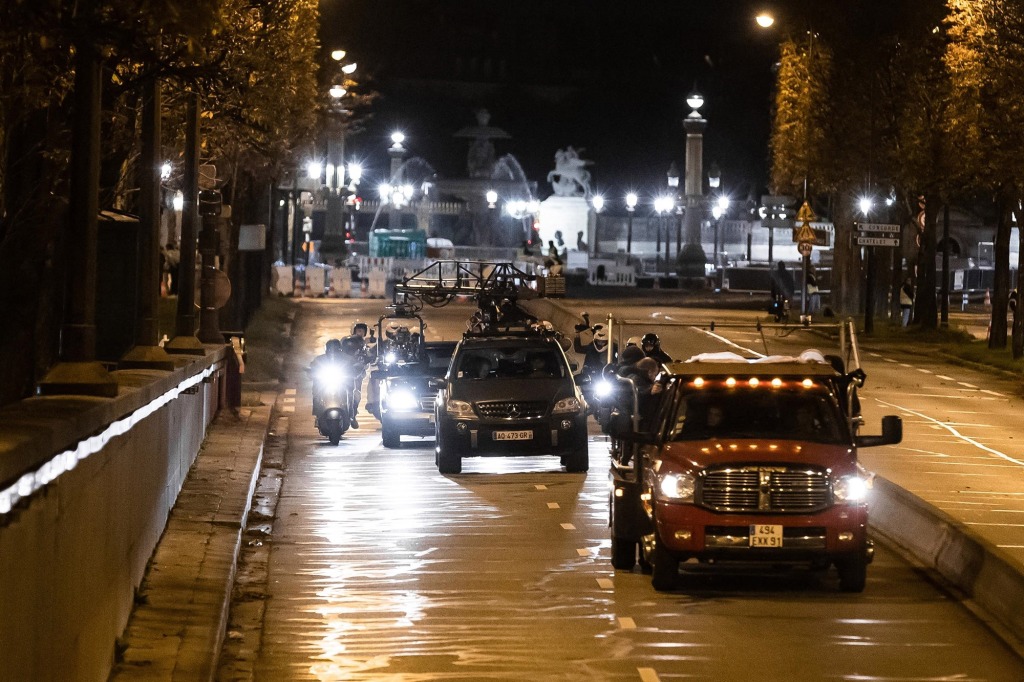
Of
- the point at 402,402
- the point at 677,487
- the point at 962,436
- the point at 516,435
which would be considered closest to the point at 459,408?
the point at 516,435

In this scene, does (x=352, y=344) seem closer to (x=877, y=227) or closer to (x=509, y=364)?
(x=509, y=364)

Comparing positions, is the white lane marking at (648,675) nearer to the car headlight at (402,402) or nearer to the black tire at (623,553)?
the black tire at (623,553)

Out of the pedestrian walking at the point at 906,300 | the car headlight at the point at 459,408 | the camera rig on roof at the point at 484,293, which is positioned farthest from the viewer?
the pedestrian walking at the point at 906,300

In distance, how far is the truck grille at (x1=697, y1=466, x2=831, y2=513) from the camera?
13.1 meters

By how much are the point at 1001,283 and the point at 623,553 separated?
3075 centimetres

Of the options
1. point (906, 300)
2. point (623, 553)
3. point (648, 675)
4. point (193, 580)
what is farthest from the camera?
point (906, 300)

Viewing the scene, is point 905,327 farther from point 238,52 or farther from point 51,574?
point 51,574

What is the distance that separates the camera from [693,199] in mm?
84875

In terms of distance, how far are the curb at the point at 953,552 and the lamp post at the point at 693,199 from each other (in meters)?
66.3

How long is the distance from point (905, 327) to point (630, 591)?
40.3m

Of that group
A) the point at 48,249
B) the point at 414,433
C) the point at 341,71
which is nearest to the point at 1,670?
the point at 48,249

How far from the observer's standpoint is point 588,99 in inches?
6043

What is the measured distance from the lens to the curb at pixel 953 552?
41.2 ft

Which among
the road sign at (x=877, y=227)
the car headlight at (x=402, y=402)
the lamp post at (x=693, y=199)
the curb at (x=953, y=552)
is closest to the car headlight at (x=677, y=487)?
the curb at (x=953, y=552)
